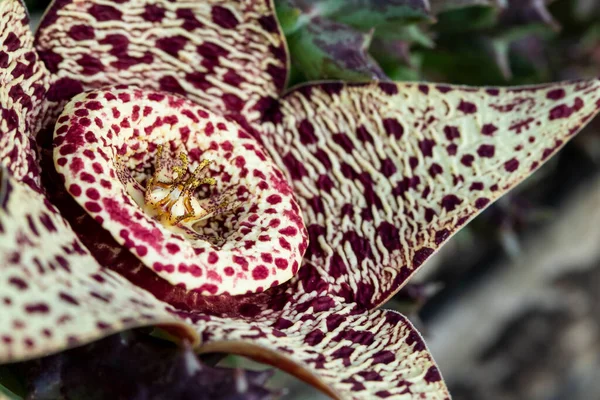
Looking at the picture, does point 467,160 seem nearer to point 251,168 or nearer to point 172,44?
point 251,168

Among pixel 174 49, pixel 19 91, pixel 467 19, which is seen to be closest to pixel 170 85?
pixel 174 49

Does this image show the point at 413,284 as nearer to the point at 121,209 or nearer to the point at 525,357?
the point at 121,209

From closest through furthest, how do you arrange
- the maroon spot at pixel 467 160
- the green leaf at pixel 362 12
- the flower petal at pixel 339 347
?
1. the flower petal at pixel 339 347
2. the maroon spot at pixel 467 160
3. the green leaf at pixel 362 12

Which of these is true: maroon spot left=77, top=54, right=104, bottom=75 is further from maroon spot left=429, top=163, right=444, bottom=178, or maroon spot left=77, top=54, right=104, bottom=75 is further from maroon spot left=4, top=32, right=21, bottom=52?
maroon spot left=429, top=163, right=444, bottom=178

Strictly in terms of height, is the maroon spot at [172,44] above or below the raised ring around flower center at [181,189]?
above

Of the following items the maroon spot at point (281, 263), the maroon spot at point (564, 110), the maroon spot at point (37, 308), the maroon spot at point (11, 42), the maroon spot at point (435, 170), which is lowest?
the maroon spot at point (281, 263)

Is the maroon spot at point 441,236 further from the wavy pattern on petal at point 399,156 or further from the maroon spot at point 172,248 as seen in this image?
the maroon spot at point 172,248

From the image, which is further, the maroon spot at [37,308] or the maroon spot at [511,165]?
the maroon spot at [511,165]

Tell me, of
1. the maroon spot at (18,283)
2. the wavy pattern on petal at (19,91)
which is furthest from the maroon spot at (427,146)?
the maroon spot at (18,283)
